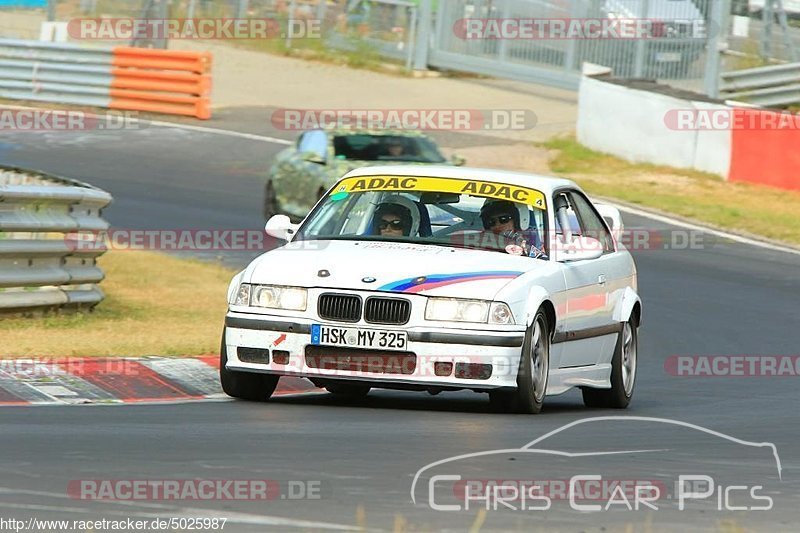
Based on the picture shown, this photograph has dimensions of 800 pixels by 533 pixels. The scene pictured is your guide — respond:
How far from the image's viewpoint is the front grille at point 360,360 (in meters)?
9.40

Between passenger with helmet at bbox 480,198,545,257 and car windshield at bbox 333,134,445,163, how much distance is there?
941cm

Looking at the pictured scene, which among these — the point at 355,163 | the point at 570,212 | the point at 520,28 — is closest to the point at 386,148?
the point at 355,163

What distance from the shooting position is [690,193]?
2541 centimetres

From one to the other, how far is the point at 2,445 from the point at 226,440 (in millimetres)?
1022

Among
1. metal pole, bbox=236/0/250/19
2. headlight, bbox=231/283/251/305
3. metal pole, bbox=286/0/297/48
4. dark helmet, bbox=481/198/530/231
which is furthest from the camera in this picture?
metal pole, bbox=236/0/250/19

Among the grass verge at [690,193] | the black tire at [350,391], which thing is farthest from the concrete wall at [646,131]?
the black tire at [350,391]

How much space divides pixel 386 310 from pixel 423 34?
94.6 feet

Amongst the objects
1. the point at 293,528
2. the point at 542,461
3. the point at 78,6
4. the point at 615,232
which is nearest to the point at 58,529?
the point at 293,528

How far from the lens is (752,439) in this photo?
9172 mm

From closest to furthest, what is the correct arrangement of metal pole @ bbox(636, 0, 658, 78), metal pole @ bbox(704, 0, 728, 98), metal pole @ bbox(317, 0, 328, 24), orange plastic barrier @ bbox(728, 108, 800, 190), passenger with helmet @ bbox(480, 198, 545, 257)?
1. passenger with helmet @ bbox(480, 198, 545, 257)
2. orange plastic barrier @ bbox(728, 108, 800, 190)
3. metal pole @ bbox(704, 0, 728, 98)
4. metal pole @ bbox(636, 0, 658, 78)
5. metal pole @ bbox(317, 0, 328, 24)

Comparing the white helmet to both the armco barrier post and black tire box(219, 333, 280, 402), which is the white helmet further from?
the armco barrier post

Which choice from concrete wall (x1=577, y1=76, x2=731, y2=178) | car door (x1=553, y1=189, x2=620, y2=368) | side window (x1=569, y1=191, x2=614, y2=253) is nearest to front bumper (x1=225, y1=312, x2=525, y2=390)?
car door (x1=553, y1=189, x2=620, y2=368)

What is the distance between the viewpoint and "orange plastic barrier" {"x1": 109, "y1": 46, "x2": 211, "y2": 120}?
105 ft

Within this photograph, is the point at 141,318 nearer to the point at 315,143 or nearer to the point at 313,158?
the point at 313,158
